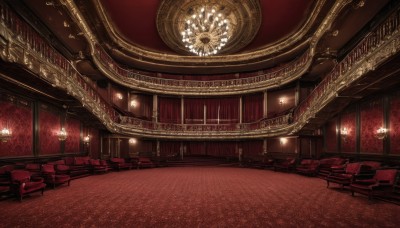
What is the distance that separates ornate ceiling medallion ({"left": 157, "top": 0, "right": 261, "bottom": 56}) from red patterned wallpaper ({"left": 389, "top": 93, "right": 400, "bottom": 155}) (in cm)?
744

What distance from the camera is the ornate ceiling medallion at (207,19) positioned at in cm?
1215

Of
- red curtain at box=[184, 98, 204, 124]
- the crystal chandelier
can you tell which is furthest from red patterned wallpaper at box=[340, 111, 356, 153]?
red curtain at box=[184, 98, 204, 124]

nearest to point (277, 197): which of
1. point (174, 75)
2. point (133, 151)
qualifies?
point (133, 151)

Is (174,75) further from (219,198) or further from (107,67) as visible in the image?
(219,198)

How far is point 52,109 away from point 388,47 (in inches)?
515

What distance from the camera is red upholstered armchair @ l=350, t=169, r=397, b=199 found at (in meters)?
6.39

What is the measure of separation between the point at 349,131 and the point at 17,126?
14540 millimetres

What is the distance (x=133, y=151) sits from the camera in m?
18.1

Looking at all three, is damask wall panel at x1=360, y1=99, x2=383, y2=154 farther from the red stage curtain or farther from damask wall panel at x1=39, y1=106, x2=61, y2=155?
damask wall panel at x1=39, y1=106, x2=61, y2=155

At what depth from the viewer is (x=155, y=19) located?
1332 centimetres

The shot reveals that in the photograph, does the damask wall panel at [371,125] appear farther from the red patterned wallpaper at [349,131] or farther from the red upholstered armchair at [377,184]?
the red upholstered armchair at [377,184]

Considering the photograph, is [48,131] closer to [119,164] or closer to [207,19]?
[119,164]

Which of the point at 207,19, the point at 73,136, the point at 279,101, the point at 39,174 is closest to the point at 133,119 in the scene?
the point at 73,136

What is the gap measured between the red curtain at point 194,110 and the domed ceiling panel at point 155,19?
6.15m
